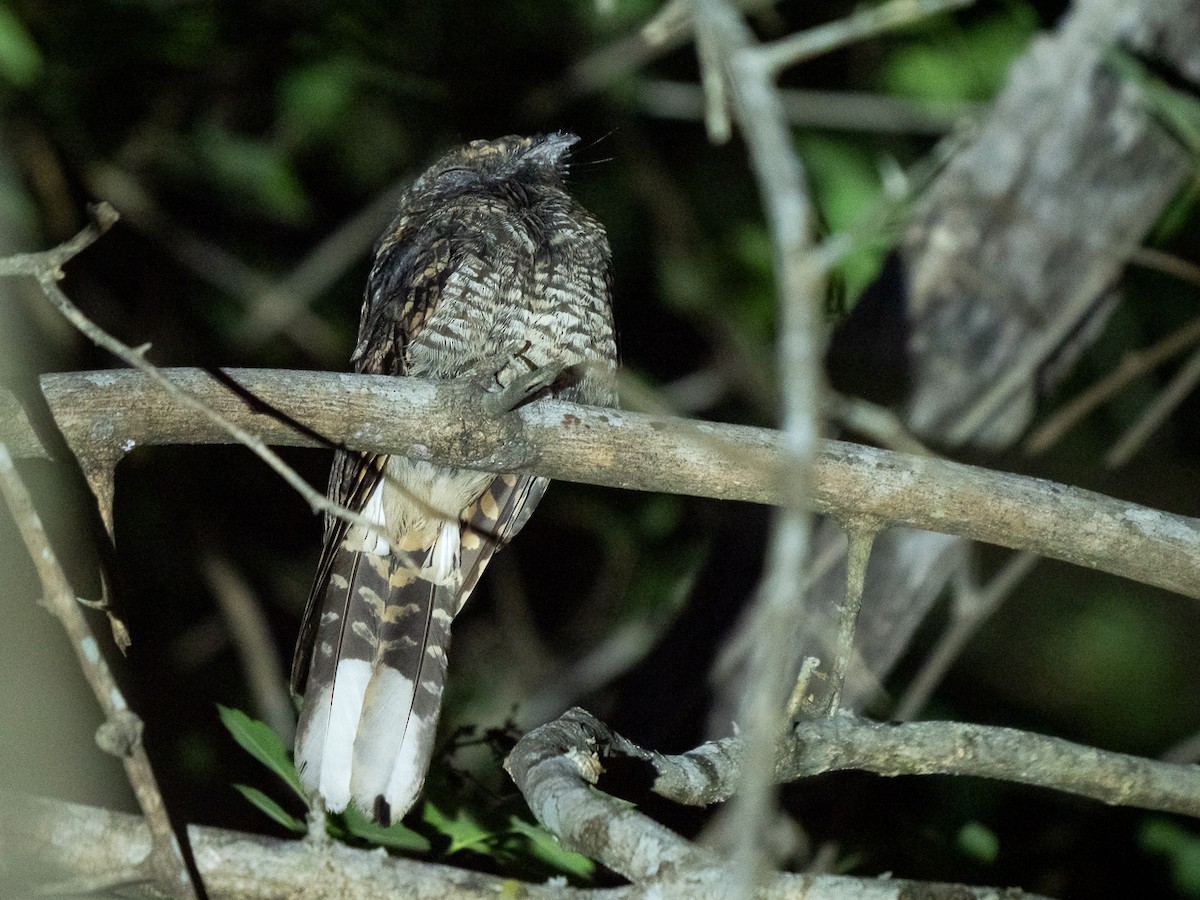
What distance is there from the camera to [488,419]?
2.15 meters

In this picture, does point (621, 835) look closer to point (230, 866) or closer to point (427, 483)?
point (230, 866)

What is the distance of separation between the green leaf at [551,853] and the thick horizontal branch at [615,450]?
0.60 meters

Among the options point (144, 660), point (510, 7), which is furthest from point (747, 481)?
point (510, 7)

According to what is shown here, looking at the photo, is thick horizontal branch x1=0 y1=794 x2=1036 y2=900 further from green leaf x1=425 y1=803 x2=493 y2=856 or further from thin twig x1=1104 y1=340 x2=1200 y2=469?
thin twig x1=1104 y1=340 x2=1200 y2=469

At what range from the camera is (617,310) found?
4020mm

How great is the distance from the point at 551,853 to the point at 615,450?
27.5 inches

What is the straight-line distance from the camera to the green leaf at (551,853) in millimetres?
2070

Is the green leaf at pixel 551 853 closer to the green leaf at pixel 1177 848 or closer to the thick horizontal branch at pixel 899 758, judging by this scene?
the thick horizontal branch at pixel 899 758

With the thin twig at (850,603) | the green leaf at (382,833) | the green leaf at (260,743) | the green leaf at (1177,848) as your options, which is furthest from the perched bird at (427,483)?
the green leaf at (1177,848)

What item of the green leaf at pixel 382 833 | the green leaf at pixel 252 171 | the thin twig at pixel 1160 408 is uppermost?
the green leaf at pixel 252 171

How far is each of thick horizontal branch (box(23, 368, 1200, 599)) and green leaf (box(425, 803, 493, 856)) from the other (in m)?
0.66

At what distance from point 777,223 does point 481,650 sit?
3525 mm

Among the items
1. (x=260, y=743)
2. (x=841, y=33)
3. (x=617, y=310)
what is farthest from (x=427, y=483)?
(x=841, y=33)

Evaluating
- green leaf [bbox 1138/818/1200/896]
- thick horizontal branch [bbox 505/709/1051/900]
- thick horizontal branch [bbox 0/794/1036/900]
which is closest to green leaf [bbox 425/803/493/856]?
thick horizontal branch [bbox 0/794/1036/900]
